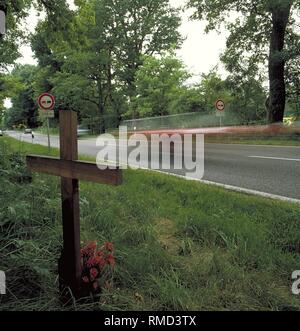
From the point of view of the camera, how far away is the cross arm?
72.7 inches

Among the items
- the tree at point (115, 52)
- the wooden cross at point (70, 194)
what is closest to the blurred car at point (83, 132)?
the tree at point (115, 52)

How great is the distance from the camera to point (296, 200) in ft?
15.2

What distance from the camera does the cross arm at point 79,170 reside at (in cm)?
185

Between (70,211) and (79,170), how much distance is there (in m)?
0.27

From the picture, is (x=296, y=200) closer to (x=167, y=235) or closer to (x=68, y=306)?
(x=167, y=235)

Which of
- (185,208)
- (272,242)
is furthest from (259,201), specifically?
(272,242)

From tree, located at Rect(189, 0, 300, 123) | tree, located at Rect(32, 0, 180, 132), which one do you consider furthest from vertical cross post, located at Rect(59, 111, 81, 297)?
tree, located at Rect(32, 0, 180, 132)

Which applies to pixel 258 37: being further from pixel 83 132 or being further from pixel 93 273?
pixel 83 132

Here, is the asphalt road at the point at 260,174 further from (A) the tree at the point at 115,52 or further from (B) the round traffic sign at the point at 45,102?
(A) the tree at the point at 115,52

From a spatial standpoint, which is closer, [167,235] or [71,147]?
[71,147]

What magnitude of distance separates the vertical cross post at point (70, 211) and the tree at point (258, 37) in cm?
1624

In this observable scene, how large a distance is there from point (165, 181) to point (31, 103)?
7674 cm

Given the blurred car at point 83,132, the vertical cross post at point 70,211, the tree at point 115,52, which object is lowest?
the vertical cross post at point 70,211

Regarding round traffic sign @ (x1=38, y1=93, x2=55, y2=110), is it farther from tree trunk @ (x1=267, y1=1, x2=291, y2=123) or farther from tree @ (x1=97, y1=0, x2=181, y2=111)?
tree @ (x1=97, y1=0, x2=181, y2=111)
